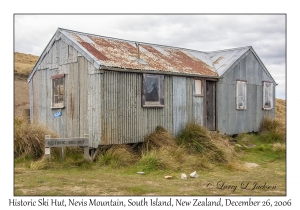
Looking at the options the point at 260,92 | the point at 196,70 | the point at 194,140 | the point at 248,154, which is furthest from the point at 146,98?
the point at 260,92

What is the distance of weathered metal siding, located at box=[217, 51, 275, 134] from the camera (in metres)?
17.1

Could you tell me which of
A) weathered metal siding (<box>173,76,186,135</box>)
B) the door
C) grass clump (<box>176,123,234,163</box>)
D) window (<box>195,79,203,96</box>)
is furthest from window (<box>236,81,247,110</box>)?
grass clump (<box>176,123,234,163</box>)

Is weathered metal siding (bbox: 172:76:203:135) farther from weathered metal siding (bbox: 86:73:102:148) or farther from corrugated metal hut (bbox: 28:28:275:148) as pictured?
weathered metal siding (bbox: 86:73:102:148)

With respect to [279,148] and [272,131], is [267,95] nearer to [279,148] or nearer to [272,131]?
[272,131]

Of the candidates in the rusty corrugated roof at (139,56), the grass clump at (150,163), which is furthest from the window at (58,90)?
the grass clump at (150,163)

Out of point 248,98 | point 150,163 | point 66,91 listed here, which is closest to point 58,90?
point 66,91

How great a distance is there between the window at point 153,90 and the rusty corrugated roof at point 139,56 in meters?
0.32

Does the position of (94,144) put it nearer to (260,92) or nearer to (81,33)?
(81,33)

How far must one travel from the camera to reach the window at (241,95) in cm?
1805

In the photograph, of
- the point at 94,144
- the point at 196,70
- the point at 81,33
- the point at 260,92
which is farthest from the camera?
the point at 260,92

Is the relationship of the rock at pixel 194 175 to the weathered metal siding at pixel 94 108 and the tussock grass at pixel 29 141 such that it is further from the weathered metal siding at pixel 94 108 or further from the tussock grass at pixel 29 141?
the tussock grass at pixel 29 141

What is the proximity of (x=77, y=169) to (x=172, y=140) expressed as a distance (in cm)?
365

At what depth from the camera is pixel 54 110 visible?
14.4m

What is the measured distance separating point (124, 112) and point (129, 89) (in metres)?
0.83
